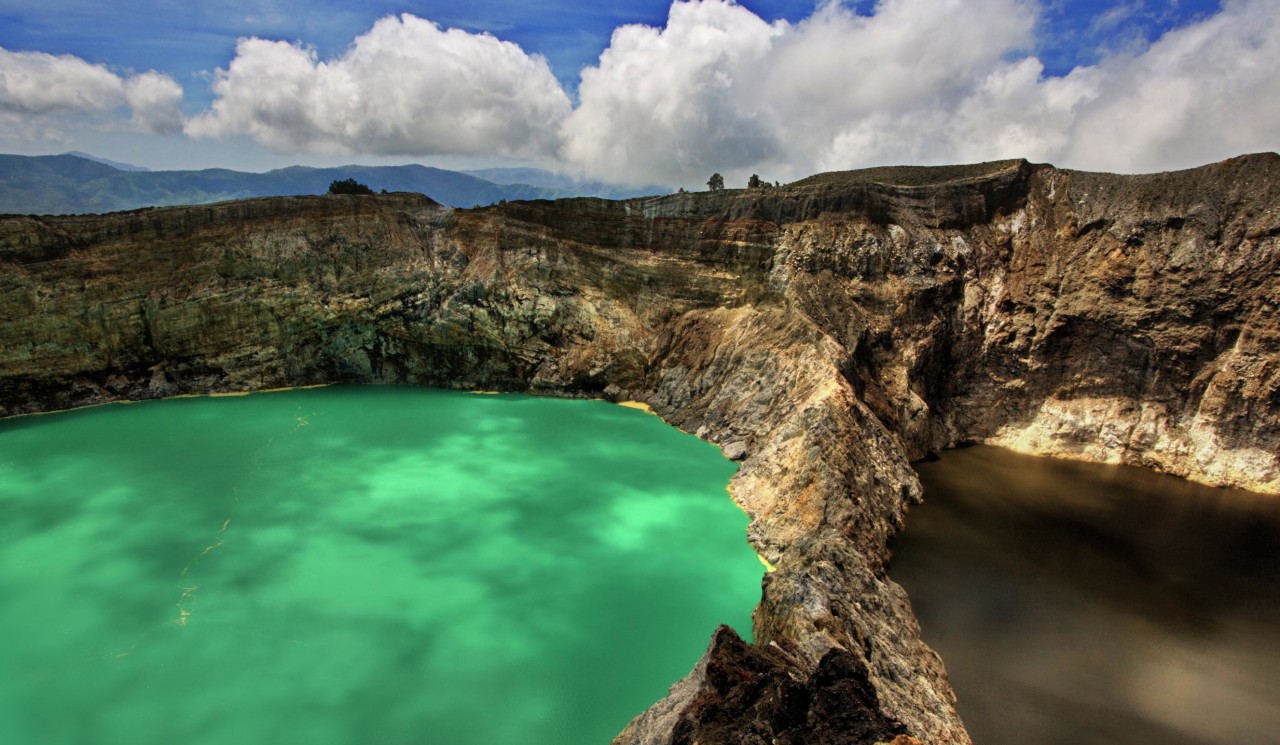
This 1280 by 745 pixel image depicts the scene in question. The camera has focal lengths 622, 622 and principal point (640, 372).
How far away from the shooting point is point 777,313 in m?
27.2

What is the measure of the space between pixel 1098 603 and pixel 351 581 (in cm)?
1810

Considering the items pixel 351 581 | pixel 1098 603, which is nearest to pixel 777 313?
pixel 1098 603

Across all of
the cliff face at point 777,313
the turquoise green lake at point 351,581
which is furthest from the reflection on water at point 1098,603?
the turquoise green lake at point 351,581

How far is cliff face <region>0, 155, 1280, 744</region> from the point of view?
75.4 ft

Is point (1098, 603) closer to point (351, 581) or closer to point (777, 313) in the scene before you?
point (777, 313)

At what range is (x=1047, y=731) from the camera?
11.3 meters

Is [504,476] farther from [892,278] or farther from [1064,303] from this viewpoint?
[1064,303]

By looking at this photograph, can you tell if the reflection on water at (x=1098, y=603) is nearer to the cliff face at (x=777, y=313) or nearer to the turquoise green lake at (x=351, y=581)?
the cliff face at (x=777, y=313)

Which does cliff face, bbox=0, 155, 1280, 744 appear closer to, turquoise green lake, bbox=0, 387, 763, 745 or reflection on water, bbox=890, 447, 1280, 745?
reflection on water, bbox=890, 447, 1280, 745

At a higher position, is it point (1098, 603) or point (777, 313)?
point (777, 313)

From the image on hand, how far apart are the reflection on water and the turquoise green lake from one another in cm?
507

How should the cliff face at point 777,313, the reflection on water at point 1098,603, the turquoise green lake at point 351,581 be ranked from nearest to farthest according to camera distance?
the turquoise green lake at point 351,581, the reflection on water at point 1098,603, the cliff face at point 777,313

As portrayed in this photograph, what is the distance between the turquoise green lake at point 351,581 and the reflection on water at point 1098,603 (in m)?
5.07

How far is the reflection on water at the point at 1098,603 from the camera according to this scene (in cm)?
1182
